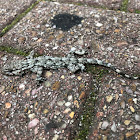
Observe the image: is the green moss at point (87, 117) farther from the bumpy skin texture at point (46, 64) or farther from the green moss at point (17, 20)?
the green moss at point (17, 20)

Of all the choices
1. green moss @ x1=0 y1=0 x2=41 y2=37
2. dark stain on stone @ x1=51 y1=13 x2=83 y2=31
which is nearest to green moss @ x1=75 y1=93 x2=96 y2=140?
dark stain on stone @ x1=51 y1=13 x2=83 y2=31

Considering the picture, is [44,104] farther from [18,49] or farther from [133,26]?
[133,26]

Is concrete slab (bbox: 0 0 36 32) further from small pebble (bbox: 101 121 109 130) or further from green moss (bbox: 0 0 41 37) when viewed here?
small pebble (bbox: 101 121 109 130)

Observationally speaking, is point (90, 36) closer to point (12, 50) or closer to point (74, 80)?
point (74, 80)

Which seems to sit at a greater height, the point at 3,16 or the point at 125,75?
the point at 3,16

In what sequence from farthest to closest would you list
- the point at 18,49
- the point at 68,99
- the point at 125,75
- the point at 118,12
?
the point at 118,12 < the point at 18,49 < the point at 125,75 < the point at 68,99

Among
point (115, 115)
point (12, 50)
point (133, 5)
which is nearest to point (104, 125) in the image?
point (115, 115)

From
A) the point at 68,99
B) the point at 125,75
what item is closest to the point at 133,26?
the point at 125,75
